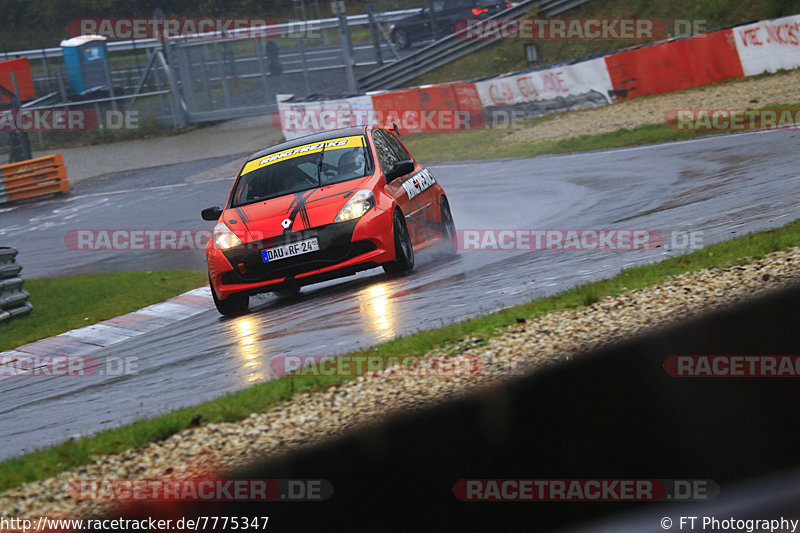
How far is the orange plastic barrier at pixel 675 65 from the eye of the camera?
22.7m

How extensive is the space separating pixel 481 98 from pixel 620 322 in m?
20.7

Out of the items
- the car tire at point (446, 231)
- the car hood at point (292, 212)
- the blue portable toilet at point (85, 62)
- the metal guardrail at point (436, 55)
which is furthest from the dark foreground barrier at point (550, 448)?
the blue portable toilet at point (85, 62)

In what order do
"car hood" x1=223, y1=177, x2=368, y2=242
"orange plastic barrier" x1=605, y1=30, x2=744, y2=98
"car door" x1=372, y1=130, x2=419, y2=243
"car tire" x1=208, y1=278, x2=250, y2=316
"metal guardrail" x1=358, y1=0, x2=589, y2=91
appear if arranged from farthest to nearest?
1. "metal guardrail" x1=358, y1=0, x2=589, y2=91
2. "orange plastic barrier" x1=605, y1=30, x2=744, y2=98
3. "car door" x1=372, y1=130, x2=419, y2=243
4. "car tire" x1=208, y1=278, x2=250, y2=316
5. "car hood" x1=223, y1=177, x2=368, y2=242

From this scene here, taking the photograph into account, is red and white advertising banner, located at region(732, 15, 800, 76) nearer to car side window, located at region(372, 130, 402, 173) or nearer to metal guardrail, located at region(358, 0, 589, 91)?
metal guardrail, located at region(358, 0, 589, 91)

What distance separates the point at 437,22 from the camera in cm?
3834

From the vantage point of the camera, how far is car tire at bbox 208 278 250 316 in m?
9.82

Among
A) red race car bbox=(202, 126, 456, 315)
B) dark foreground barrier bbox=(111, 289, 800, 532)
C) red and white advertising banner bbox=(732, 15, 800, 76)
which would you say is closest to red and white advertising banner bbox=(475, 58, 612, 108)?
red and white advertising banner bbox=(732, 15, 800, 76)

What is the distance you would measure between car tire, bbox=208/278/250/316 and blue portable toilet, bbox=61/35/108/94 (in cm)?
3061

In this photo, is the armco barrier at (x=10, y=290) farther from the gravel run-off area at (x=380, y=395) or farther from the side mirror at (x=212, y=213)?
the gravel run-off area at (x=380, y=395)

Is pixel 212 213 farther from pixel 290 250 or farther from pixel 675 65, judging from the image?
pixel 675 65

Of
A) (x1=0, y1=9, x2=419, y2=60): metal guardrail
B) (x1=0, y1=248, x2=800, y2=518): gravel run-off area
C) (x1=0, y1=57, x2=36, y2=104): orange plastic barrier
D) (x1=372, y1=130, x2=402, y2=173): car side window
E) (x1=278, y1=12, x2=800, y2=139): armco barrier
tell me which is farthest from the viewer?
(x1=0, y1=57, x2=36, y2=104): orange plastic barrier

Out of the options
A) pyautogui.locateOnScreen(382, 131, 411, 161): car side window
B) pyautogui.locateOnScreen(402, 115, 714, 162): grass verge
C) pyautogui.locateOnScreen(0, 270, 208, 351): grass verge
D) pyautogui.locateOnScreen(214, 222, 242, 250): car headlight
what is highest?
pyautogui.locateOnScreen(382, 131, 411, 161): car side window

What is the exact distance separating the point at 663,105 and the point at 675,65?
5.27ft

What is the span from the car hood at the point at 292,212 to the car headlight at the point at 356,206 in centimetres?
6
